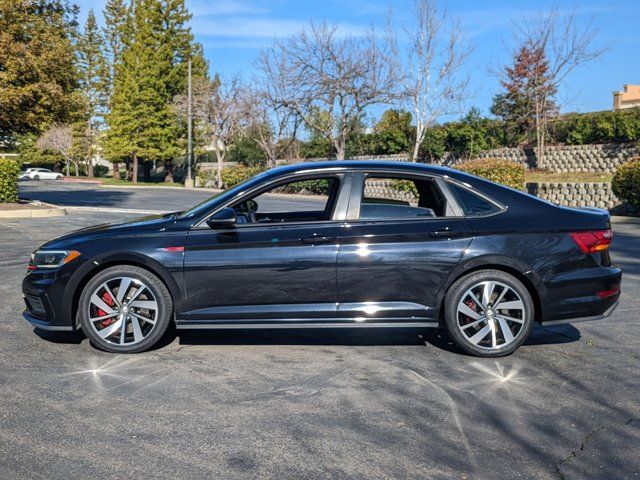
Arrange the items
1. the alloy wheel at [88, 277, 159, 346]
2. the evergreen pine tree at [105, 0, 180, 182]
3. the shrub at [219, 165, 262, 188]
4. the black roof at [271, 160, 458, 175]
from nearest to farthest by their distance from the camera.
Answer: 1. the alloy wheel at [88, 277, 159, 346]
2. the black roof at [271, 160, 458, 175]
3. the shrub at [219, 165, 262, 188]
4. the evergreen pine tree at [105, 0, 180, 182]

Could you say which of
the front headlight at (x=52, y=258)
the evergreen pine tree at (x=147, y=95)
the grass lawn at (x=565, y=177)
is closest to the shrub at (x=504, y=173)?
the grass lawn at (x=565, y=177)

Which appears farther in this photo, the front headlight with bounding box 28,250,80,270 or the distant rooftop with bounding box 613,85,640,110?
the distant rooftop with bounding box 613,85,640,110

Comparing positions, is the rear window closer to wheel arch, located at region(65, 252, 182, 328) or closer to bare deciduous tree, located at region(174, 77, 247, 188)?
wheel arch, located at region(65, 252, 182, 328)

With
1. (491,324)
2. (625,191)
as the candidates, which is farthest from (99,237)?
(625,191)

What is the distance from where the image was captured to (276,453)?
373 centimetres

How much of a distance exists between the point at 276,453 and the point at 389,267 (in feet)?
7.30

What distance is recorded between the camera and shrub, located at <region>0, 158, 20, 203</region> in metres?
20.9

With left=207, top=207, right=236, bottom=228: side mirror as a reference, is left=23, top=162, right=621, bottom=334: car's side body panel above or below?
below

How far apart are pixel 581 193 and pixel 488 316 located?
765 inches

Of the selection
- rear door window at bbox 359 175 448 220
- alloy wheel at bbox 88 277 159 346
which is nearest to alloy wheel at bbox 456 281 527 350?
rear door window at bbox 359 175 448 220

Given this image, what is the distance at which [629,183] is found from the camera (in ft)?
69.1

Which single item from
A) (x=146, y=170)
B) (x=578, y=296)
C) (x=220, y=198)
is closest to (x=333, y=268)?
(x=220, y=198)

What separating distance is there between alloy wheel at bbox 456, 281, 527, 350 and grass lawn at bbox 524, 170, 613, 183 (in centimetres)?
2404

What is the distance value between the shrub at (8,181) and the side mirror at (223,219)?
17.6 meters
